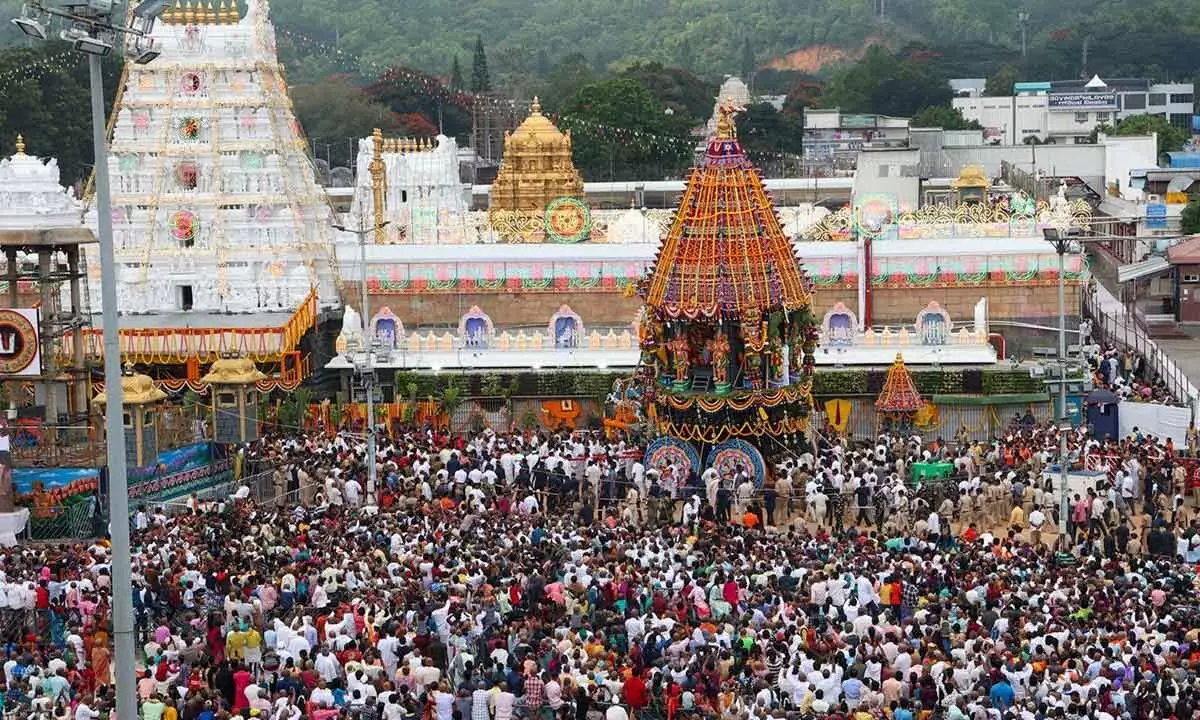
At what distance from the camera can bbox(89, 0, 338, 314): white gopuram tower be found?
48656 mm

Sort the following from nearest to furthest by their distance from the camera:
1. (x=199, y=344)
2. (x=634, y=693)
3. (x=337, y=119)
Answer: (x=634, y=693) < (x=199, y=344) < (x=337, y=119)

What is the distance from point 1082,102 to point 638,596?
3634 inches

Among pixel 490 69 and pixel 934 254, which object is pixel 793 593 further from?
pixel 490 69

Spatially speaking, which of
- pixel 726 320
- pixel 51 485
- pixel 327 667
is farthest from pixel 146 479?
pixel 327 667

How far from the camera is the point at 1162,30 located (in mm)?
146000

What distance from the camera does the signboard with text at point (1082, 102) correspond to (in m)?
115

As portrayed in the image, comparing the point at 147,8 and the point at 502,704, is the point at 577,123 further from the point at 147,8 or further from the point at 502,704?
the point at 147,8

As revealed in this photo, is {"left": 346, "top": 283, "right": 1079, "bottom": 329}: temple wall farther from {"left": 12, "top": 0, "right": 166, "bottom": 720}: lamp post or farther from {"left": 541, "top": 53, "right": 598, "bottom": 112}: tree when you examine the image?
{"left": 541, "top": 53, "right": 598, "bottom": 112}: tree

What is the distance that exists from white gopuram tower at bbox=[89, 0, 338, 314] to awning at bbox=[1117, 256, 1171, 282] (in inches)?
911

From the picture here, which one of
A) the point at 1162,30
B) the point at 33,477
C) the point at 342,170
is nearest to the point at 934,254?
the point at 33,477

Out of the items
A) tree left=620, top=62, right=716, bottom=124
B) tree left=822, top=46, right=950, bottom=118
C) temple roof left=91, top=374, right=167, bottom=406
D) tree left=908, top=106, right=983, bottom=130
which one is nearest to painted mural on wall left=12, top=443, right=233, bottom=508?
temple roof left=91, top=374, right=167, bottom=406

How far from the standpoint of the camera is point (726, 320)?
36.8 m

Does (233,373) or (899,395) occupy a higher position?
(233,373)

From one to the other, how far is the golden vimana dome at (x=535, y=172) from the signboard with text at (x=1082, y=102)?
53441mm
